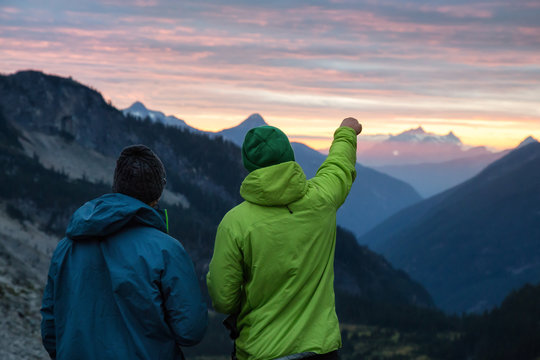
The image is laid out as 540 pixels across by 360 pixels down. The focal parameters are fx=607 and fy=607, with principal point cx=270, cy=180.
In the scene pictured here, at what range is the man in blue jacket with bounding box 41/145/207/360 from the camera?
3957 mm

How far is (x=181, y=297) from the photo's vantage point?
4.02 meters

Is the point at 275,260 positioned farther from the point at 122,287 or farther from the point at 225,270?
the point at 122,287

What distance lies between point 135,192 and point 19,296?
20.9 metres

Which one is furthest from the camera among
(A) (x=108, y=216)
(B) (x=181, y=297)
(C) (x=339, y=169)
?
(C) (x=339, y=169)

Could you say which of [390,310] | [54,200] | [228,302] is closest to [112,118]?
[54,200]

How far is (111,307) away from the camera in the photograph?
4016 millimetres

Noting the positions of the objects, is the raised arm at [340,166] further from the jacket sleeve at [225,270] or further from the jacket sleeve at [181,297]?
the jacket sleeve at [181,297]

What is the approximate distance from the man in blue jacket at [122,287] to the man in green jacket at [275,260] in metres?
0.43

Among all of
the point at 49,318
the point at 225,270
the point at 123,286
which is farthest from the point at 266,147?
the point at 49,318

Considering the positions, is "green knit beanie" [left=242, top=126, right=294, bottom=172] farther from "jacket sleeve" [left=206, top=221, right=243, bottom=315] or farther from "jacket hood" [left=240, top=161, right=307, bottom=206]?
"jacket sleeve" [left=206, top=221, right=243, bottom=315]

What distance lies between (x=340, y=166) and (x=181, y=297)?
1770 millimetres

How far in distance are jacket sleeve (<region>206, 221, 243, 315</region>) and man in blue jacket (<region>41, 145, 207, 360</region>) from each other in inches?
12.0

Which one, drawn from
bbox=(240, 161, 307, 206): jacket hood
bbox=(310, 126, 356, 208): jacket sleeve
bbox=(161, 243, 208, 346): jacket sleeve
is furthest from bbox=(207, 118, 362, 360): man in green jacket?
bbox=(161, 243, 208, 346): jacket sleeve

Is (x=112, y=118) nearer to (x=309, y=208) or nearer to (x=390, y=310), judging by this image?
(x=390, y=310)
